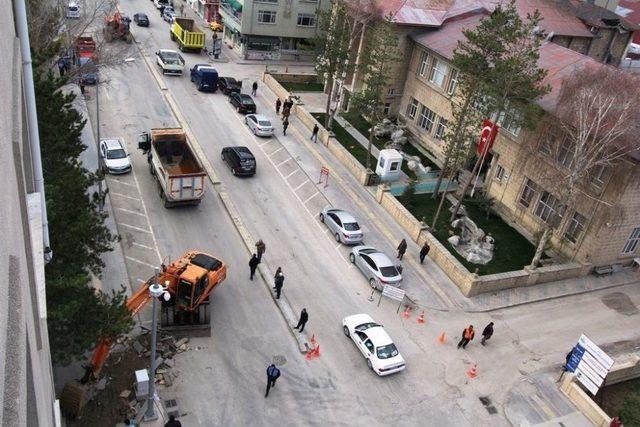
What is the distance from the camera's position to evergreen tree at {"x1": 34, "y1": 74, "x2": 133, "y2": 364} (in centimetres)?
1496

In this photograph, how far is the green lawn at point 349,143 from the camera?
3819 centimetres

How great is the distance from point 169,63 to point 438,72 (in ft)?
74.4

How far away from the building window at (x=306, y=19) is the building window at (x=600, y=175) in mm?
34168

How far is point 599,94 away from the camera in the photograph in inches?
1013

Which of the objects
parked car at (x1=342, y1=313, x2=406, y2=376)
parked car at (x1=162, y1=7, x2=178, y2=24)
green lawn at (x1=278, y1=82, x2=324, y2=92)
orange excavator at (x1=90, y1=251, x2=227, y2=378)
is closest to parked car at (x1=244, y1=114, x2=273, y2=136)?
green lawn at (x1=278, y1=82, x2=324, y2=92)

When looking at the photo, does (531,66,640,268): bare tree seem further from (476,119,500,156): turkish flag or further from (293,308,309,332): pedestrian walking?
(293,308,309,332): pedestrian walking

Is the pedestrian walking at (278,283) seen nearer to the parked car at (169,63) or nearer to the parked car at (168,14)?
the parked car at (169,63)

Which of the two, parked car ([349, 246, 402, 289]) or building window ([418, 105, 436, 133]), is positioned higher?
building window ([418, 105, 436, 133])

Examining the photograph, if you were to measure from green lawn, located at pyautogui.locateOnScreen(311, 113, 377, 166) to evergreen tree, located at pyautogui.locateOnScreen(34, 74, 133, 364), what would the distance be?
21732mm

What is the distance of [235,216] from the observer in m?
29.8

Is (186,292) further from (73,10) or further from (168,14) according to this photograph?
(168,14)

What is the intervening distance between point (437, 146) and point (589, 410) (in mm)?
21968

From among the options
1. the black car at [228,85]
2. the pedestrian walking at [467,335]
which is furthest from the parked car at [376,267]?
the black car at [228,85]

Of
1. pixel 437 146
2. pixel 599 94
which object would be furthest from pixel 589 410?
pixel 437 146
